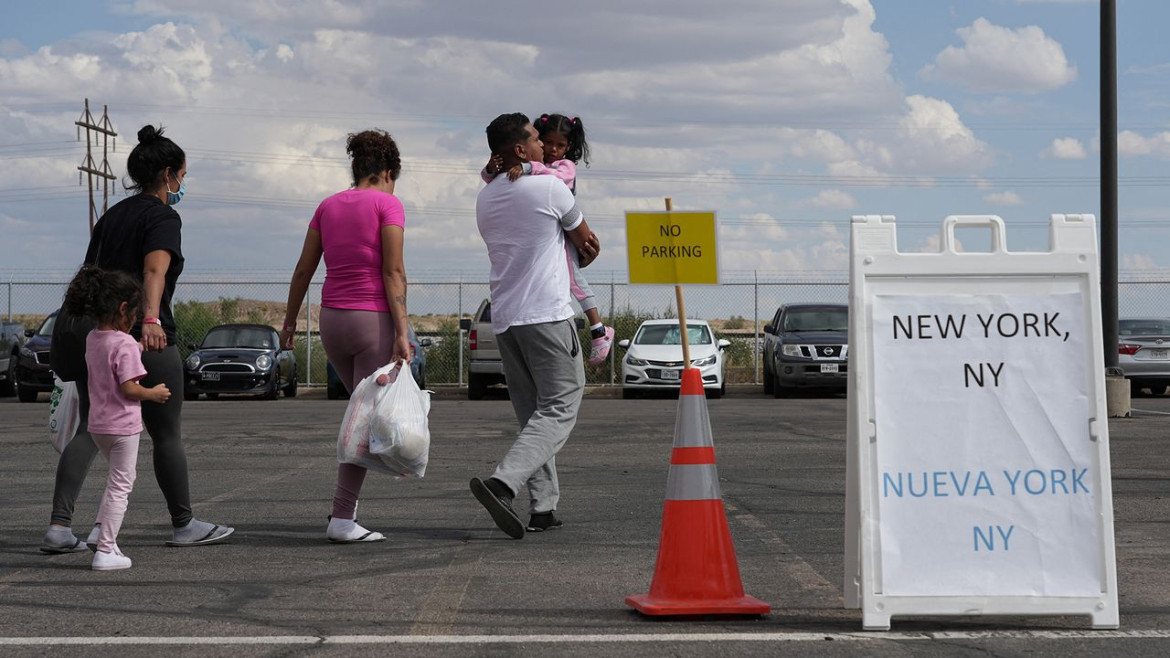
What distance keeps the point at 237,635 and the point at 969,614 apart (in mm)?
2410

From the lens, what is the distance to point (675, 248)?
228 inches

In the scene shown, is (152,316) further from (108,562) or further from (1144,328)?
(1144,328)

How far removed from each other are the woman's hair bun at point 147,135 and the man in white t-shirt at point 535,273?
1.56 meters

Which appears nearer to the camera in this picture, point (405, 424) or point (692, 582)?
point (692, 582)

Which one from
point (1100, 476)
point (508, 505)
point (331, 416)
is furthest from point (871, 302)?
point (331, 416)

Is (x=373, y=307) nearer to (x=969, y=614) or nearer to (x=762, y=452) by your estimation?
(x=969, y=614)

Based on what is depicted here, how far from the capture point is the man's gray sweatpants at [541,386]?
6.62 metres

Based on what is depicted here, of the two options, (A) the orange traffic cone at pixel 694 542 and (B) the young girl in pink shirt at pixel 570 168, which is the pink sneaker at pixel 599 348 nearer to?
(B) the young girl in pink shirt at pixel 570 168

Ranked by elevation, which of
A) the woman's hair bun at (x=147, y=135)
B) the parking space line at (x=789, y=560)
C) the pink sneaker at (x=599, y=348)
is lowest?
the parking space line at (x=789, y=560)

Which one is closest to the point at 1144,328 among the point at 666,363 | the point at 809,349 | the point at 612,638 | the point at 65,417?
the point at 809,349

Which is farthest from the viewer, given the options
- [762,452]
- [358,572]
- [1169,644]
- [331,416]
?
[331,416]

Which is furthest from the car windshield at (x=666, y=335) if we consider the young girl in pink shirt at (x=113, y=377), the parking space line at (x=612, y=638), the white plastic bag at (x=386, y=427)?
the parking space line at (x=612, y=638)

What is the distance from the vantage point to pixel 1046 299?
496 cm

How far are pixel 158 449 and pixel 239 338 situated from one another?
19137 mm
